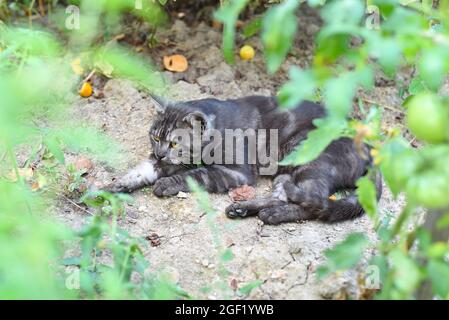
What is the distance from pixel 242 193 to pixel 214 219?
0.37 meters

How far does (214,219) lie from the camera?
11.3 feet

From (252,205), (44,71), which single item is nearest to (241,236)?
(252,205)

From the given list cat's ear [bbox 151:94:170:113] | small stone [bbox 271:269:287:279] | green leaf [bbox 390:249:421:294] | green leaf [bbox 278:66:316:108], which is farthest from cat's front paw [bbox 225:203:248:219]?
green leaf [bbox 278:66:316:108]

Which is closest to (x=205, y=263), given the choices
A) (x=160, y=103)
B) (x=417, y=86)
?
(x=160, y=103)

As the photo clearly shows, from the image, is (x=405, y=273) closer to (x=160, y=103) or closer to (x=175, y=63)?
(x=160, y=103)

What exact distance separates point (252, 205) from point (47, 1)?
2822 millimetres

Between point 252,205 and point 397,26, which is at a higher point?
point 397,26

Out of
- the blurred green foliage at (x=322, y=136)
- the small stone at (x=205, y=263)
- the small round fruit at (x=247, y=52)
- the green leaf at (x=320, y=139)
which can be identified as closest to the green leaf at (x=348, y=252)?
the blurred green foliage at (x=322, y=136)

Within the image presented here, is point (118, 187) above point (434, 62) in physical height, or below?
below

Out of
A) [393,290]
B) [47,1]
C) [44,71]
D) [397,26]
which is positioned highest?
[47,1]

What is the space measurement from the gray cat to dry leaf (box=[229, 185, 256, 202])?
4 cm

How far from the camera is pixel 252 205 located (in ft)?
11.4

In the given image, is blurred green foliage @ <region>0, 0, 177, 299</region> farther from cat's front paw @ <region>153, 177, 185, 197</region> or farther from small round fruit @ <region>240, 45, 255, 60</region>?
small round fruit @ <region>240, 45, 255, 60</region>

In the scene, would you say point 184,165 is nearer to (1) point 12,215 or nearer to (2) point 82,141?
(2) point 82,141
